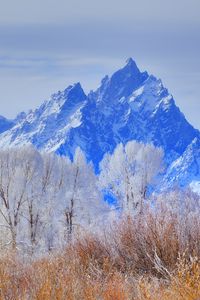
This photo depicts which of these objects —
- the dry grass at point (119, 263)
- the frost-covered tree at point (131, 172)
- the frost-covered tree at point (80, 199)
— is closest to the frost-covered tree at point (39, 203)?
the frost-covered tree at point (80, 199)

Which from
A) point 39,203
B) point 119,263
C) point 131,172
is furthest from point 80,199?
point 119,263

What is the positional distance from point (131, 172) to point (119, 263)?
38122 millimetres

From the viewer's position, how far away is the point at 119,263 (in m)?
15.2

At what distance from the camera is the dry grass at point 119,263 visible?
1172 centimetres

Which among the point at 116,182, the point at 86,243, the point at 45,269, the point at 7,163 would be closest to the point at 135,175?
the point at 116,182

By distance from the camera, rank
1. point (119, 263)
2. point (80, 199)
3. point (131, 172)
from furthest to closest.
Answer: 1. point (80, 199)
2. point (131, 172)
3. point (119, 263)

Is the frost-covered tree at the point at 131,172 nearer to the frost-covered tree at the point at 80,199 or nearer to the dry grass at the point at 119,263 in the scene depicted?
the frost-covered tree at the point at 80,199

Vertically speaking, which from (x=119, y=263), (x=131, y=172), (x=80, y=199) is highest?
(x=131, y=172)

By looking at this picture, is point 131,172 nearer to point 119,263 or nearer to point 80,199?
point 80,199

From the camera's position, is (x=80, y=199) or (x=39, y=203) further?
(x=80, y=199)

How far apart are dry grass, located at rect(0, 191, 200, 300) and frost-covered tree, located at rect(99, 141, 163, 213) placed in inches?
1122

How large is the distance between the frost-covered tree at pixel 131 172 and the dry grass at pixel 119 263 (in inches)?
1122

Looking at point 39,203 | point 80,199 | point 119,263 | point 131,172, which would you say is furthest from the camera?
point 80,199

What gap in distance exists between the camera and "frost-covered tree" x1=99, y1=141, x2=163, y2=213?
48.4 m
